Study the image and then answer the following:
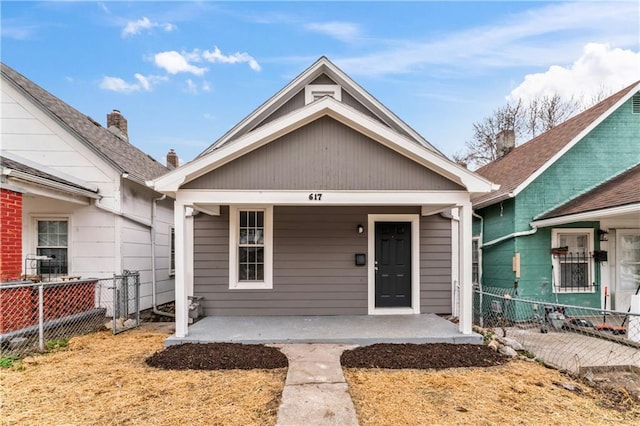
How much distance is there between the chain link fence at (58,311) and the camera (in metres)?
5.58

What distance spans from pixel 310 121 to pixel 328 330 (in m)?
3.70

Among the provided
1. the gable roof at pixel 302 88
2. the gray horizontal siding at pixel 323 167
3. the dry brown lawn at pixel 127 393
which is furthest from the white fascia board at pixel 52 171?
the dry brown lawn at pixel 127 393

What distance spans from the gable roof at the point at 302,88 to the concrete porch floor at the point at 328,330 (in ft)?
12.7

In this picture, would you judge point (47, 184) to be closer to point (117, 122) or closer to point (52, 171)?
point (52, 171)

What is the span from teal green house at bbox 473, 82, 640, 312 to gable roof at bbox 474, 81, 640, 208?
3 cm

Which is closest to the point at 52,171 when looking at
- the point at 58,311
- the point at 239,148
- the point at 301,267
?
the point at 58,311

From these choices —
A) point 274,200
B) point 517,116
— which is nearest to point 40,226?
point 274,200

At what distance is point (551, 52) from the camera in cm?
1438

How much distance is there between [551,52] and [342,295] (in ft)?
46.0

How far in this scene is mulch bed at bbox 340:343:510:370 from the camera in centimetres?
486

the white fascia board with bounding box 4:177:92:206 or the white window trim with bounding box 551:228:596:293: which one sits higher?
the white fascia board with bounding box 4:177:92:206

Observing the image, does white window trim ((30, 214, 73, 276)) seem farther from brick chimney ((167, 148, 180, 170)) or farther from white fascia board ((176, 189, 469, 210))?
brick chimney ((167, 148, 180, 170))

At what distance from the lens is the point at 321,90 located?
834 cm

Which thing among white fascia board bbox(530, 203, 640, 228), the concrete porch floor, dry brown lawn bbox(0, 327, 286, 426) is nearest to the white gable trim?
the concrete porch floor
